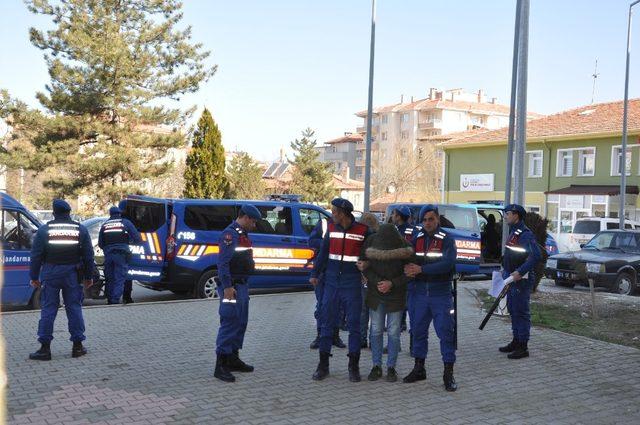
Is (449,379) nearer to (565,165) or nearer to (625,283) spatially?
(625,283)

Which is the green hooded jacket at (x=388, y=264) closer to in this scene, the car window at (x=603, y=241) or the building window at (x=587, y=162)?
the car window at (x=603, y=241)

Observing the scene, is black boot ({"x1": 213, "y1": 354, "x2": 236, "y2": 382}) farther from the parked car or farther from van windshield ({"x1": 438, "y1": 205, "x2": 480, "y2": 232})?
the parked car

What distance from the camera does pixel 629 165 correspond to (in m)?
34.3

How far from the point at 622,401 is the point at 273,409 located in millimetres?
3250

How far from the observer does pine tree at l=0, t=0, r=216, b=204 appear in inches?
1125

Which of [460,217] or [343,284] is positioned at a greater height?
[460,217]

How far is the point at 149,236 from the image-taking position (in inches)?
454

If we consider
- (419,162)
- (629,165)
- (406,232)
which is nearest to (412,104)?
(419,162)

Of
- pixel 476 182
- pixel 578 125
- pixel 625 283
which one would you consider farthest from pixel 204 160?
pixel 625 283

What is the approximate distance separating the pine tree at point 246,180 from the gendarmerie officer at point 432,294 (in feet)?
137

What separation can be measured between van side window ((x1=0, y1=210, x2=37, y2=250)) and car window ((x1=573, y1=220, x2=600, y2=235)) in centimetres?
2030

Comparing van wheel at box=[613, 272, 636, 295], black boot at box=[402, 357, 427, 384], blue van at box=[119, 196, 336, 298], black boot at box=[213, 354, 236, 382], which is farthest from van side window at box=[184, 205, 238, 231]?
van wheel at box=[613, 272, 636, 295]

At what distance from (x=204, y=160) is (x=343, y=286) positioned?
30.3 meters

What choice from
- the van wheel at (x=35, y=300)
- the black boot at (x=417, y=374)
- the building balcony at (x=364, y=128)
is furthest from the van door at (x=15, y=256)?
the building balcony at (x=364, y=128)
